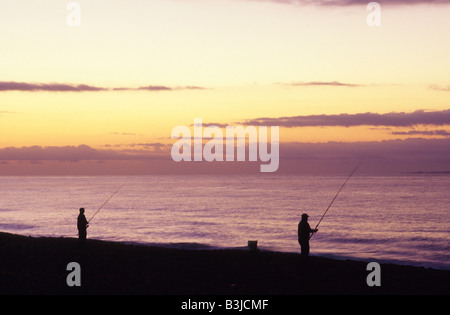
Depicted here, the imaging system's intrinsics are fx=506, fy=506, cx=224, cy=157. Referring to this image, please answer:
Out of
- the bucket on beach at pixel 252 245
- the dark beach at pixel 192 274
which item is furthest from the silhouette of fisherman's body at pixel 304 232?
the bucket on beach at pixel 252 245

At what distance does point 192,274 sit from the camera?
15680 mm

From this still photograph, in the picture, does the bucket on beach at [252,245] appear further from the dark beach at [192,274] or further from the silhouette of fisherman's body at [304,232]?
the silhouette of fisherman's body at [304,232]

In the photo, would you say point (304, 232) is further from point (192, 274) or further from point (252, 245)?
point (192, 274)

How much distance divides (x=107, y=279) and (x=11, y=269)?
11.3 feet

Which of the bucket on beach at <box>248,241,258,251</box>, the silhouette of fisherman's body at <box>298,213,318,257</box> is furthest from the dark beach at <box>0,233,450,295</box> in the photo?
the silhouette of fisherman's body at <box>298,213,318,257</box>

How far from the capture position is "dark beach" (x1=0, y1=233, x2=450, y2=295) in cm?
1373

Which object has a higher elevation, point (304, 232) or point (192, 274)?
point (304, 232)

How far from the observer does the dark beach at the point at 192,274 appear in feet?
45.0

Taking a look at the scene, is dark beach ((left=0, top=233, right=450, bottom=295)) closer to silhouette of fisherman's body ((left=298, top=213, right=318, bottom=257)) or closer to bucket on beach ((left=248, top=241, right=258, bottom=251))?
bucket on beach ((left=248, top=241, right=258, bottom=251))

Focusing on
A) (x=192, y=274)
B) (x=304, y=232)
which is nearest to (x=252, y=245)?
(x=304, y=232)
